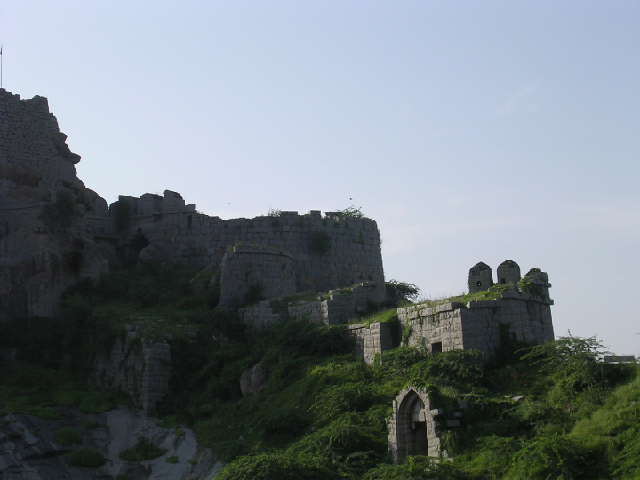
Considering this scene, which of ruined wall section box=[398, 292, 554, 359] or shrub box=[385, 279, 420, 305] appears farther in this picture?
shrub box=[385, 279, 420, 305]

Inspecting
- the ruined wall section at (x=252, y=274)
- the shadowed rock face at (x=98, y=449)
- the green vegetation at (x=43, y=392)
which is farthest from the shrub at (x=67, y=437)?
the ruined wall section at (x=252, y=274)

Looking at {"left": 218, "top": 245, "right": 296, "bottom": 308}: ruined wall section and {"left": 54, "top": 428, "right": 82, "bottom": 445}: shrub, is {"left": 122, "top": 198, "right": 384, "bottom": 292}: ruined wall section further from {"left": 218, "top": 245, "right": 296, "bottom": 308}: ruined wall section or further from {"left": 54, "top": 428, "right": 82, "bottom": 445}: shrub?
{"left": 54, "top": 428, "right": 82, "bottom": 445}: shrub

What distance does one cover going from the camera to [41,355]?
28.0 metres

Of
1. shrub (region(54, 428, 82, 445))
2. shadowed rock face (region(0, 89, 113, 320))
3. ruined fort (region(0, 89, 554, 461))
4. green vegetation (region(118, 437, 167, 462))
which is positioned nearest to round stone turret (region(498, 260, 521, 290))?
ruined fort (region(0, 89, 554, 461))

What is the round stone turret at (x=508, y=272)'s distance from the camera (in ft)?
79.8

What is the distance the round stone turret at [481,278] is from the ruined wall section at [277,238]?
8.92 metres

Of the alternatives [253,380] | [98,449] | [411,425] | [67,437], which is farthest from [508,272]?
[67,437]

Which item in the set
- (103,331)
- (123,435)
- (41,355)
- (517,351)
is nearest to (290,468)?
(517,351)

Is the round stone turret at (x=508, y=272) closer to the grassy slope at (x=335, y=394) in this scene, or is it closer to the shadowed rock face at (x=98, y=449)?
the grassy slope at (x=335, y=394)

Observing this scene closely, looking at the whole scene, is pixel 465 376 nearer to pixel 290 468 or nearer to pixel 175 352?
pixel 290 468

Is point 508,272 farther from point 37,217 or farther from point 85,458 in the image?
point 37,217

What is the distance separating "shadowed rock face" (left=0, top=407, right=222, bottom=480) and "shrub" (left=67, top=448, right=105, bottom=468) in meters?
0.11

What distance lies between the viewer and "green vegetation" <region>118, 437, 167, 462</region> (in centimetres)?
2288

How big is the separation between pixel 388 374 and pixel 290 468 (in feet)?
15.3
